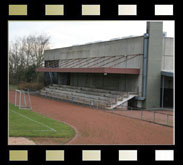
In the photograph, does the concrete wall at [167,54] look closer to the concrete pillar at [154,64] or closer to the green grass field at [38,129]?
the concrete pillar at [154,64]

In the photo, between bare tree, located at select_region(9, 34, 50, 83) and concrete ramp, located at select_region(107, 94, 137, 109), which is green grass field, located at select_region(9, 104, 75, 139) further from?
bare tree, located at select_region(9, 34, 50, 83)

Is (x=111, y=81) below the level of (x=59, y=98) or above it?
above

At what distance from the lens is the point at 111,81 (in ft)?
82.6

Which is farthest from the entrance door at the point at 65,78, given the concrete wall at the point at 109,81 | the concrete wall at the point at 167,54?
the concrete wall at the point at 167,54

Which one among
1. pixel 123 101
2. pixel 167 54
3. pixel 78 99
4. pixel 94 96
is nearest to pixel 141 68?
pixel 167 54

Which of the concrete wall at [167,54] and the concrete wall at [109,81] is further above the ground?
the concrete wall at [167,54]

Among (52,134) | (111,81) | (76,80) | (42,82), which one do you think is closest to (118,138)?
(52,134)

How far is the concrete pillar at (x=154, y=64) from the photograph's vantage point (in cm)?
2055

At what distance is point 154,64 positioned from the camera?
20922 millimetres

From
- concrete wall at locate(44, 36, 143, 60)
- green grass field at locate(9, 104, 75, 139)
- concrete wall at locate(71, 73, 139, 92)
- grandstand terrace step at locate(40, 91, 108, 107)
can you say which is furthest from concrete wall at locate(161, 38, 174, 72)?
green grass field at locate(9, 104, 75, 139)

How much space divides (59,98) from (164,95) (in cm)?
1112

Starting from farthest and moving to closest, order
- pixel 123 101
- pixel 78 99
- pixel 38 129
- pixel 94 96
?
pixel 78 99 < pixel 94 96 < pixel 123 101 < pixel 38 129

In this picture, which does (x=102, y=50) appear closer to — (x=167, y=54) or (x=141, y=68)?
(x=141, y=68)
